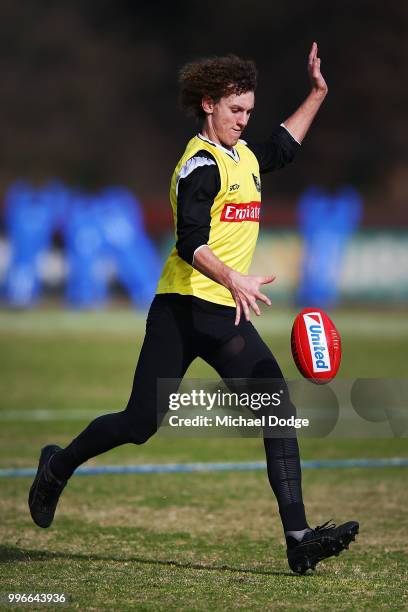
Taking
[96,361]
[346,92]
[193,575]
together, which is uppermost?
[346,92]

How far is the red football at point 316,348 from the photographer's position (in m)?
→ 5.46

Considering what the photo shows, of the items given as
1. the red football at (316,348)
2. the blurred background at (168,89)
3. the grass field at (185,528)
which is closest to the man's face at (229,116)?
the red football at (316,348)

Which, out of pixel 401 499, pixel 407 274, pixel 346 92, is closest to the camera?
pixel 401 499

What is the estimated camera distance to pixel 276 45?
52.1 metres

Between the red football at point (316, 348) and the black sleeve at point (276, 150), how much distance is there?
87cm

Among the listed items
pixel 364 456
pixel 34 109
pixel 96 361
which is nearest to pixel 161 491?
pixel 364 456

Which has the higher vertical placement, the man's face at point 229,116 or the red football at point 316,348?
the man's face at point 229,116

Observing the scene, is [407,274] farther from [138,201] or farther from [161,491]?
[161,491]

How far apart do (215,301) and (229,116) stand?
2.81 feet

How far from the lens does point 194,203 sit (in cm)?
535

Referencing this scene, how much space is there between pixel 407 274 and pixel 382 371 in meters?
17.0

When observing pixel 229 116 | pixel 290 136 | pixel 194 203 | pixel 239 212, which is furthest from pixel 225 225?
pixel 290 136

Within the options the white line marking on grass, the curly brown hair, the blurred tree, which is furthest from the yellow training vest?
the blurred tree

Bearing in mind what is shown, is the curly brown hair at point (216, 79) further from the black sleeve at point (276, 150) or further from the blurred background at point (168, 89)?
the blurred background at point (168, 89)
